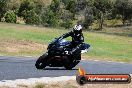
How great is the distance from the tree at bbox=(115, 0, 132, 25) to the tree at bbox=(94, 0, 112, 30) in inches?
89.1

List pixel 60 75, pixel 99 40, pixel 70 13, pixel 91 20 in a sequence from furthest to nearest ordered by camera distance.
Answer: pixel 70 13 → pixel 91 20 → pixel 99 40 → pixel 60 75

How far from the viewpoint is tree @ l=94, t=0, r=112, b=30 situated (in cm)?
10062

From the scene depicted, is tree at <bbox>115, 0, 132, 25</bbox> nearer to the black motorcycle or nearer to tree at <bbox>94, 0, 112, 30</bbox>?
tree at <bbox>94, 0, 112, 30</bbox>

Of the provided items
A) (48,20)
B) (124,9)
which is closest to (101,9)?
(124,9)

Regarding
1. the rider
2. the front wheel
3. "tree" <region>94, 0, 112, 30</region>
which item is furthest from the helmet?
"tree" <region>94, 0, 112, 30</region>

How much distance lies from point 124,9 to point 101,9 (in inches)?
364

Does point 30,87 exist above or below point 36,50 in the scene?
above

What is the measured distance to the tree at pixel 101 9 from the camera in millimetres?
100619

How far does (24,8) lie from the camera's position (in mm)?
89125

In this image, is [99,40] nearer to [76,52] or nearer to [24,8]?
[76,52]

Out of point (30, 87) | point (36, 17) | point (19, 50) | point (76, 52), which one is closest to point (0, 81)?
point (30, 87)

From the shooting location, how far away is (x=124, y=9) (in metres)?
112

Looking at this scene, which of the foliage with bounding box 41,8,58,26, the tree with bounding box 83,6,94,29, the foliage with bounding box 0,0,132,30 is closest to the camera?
the foliage with bounding box 41,8,58,26

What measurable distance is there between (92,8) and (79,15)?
41.6 feet
